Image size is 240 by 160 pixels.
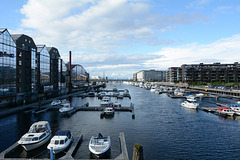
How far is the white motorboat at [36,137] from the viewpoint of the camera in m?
29.3

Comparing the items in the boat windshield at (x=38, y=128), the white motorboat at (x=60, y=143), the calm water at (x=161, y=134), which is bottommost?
the calm water at (x=161, y=134)

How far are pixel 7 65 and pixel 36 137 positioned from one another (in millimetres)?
43821

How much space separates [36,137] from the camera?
1210 inches

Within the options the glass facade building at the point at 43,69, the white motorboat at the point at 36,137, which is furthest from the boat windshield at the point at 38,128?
the glass facade building at the point at 43,69

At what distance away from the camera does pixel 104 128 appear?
145 feet

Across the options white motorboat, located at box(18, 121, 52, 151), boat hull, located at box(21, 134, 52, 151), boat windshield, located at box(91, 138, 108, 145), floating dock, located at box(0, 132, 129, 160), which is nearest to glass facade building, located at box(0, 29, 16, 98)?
white motorboat, located at box(18, 121, 52, 151)

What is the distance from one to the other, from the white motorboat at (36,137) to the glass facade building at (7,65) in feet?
114

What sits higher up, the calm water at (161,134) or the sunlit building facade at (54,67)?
the sunlit building facade at (54,67)

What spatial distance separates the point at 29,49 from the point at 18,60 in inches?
374

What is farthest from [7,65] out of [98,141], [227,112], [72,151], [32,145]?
[227,112]

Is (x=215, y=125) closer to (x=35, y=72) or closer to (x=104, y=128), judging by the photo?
(x=104, y=128)

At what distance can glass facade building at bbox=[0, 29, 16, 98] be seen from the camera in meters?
58.5

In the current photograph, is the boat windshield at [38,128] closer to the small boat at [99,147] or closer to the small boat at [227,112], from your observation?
the small boat at [99,147]

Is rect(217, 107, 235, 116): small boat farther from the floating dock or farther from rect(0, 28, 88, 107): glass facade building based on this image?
rect(0, 28, 88, 107): glass facade building
